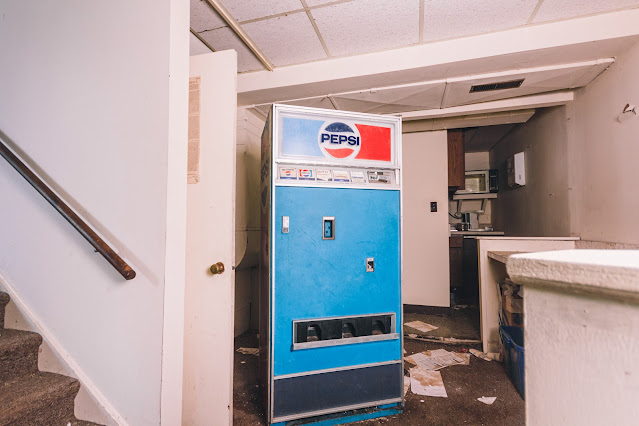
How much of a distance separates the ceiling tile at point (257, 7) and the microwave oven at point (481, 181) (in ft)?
14.0

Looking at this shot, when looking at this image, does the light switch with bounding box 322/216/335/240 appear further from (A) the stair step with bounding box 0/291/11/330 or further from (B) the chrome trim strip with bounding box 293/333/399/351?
(A) the stair step with bounding box 0/291/11/330

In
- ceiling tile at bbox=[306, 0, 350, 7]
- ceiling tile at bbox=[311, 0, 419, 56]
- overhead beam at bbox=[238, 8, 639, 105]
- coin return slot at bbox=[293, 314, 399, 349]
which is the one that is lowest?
coin return slot at bbox=[293, 314, 399, 349]

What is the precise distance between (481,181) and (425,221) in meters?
2.17

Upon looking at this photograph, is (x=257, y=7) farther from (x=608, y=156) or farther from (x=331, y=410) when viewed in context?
(x=608, y=156)

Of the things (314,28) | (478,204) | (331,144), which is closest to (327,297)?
(331,144)

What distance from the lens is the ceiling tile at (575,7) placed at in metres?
1.92

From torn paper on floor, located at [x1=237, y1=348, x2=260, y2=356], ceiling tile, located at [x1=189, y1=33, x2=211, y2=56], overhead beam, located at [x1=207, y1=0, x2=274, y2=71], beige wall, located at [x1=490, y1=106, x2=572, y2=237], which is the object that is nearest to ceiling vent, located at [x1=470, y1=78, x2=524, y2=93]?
beige wall, located at [x1=490, y1=106, x2=572, y2=237]

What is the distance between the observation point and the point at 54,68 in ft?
5.20

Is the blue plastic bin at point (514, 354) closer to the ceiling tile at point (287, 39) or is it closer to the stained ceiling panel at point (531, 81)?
the stained ceiling panel at point (531, 81)

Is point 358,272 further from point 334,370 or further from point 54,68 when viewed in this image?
point 54,68

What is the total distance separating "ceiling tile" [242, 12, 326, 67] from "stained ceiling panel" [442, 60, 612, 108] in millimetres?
1231

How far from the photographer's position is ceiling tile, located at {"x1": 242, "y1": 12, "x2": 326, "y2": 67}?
2.15 metres

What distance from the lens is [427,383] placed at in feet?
7.22

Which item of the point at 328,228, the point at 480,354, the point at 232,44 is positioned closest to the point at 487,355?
the point at 480,354
